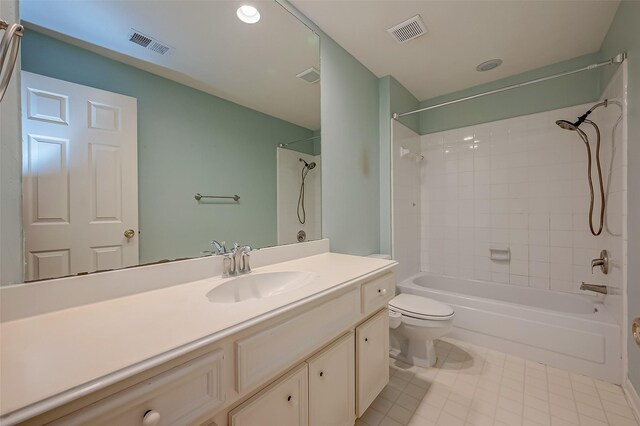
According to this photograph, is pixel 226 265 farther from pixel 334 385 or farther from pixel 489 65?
pixel 489 65

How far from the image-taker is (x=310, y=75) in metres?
1.70

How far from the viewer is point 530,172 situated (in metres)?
2.34

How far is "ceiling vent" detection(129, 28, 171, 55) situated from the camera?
99 cm

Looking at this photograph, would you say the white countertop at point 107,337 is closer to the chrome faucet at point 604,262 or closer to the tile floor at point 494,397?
the tile floor at point 494,397

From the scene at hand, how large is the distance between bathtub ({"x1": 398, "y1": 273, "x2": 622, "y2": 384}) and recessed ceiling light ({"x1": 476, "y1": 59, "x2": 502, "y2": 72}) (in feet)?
6.67

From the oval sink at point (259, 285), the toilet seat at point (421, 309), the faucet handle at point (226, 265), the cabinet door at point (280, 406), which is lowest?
the toilet seat at point (421, 309)

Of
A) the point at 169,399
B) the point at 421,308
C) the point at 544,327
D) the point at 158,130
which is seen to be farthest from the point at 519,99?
the point at 169,399

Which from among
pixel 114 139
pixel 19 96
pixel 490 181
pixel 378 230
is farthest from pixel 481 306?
pixel 19 96

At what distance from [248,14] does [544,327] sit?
2.80m

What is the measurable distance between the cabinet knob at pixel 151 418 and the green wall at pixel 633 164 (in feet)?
7.15

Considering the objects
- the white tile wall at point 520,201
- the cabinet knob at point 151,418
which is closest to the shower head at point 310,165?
the cabinet knob at point 151,418

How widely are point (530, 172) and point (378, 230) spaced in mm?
1508

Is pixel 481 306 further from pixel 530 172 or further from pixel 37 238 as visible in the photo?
pixel 37 238

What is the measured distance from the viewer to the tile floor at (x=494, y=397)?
53.2 inches
